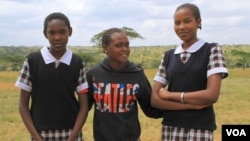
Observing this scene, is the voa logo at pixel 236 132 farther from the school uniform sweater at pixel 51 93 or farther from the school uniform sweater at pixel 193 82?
the school uniform sweater at pixel 51 93

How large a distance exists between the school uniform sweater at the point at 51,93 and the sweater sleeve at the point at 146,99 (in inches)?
22.7

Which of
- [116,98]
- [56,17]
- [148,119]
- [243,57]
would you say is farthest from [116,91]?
[243,57]

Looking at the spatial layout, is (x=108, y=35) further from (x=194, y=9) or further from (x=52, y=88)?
(x=194, y=9)

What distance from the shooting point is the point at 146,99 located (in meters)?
3.14

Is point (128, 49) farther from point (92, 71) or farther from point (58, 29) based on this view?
point (58, 29)

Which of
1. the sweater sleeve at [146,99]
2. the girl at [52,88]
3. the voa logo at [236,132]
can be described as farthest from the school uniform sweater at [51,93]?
the voa logo at [236,132]

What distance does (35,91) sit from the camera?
114 inches

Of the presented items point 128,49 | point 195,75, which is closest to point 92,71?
point 128,49

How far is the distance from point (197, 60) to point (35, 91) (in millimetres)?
1257

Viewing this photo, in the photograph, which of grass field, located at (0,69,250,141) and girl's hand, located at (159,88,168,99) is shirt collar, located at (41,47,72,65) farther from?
grass field, located at (0,69,250,141)

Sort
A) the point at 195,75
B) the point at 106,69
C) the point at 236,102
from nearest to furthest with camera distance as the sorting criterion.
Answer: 1. the point at 195,75
2. the point at 106,69
3. the point at 236,102

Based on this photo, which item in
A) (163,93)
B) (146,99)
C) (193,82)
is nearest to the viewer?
(193,82)

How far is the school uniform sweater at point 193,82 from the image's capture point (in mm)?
2727

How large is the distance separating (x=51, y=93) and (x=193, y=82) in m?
1.08
